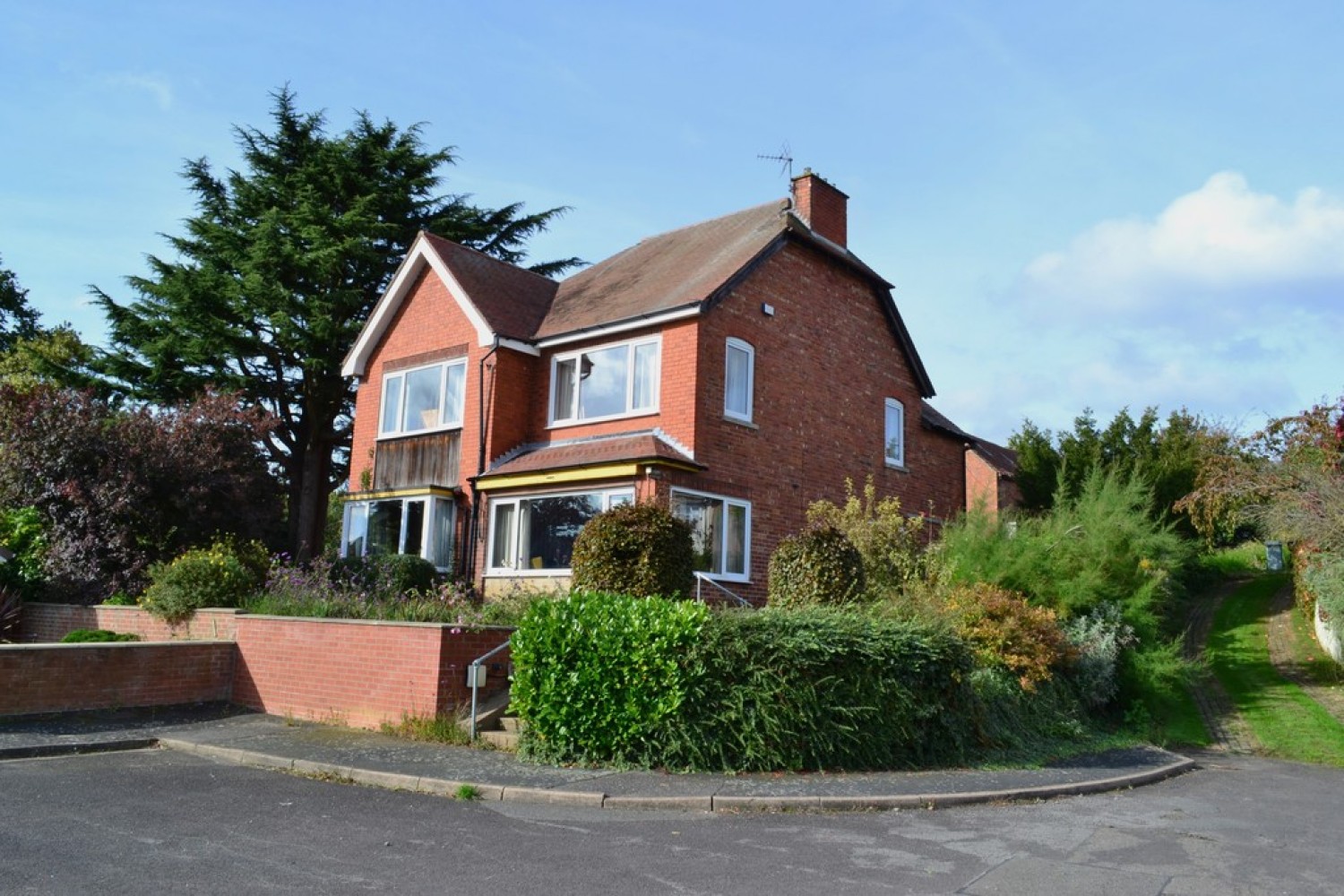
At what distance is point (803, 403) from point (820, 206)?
475 cm

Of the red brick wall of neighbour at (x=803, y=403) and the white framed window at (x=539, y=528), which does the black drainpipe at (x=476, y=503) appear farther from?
the red brick wall of neighbour at (x=803, y=403)

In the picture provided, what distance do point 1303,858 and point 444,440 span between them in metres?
16.1

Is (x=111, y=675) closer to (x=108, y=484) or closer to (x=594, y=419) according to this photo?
(x=108, y=484)

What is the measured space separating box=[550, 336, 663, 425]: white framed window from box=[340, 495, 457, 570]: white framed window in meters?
2.88

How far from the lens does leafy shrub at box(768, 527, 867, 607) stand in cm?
1346

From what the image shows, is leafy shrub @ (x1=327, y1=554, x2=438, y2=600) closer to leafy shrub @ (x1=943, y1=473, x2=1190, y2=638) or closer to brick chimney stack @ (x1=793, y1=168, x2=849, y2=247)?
leafy shrub @ (x1=943, y1=473, x2=1190, y2=638)

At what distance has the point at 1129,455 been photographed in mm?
26656

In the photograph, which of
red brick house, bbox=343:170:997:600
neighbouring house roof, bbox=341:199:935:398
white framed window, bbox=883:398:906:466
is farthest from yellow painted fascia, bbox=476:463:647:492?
white framed window, bbox=883:398:906:466

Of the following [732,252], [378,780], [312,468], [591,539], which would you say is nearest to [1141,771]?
[591,539]

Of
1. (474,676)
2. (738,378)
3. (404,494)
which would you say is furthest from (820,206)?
(474,676)

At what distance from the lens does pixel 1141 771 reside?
38.9 ft

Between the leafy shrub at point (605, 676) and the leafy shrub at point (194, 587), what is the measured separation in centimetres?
734

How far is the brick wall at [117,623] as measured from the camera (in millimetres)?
15461

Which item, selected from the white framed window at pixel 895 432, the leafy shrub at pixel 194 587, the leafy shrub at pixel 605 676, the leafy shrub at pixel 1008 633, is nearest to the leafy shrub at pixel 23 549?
the leafy shrub at pixel 194 587
